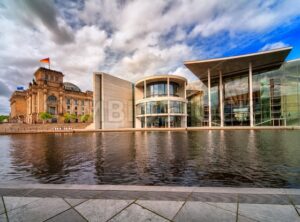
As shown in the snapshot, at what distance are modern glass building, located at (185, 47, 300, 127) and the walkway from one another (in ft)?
134

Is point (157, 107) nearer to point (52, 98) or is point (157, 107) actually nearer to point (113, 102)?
point (113, 102)

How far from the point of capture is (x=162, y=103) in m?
46.7

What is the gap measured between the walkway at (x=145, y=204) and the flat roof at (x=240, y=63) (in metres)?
40.6

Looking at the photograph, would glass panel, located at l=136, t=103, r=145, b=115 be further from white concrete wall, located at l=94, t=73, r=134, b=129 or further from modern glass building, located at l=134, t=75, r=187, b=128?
white concrete wall, located at l=94, t=73, r=134, b=129

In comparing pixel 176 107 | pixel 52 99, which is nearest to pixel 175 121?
pixel 176 107

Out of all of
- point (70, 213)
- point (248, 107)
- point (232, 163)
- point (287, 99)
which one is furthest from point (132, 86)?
point (70, 213)

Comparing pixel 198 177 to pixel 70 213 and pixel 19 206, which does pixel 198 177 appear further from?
pixel 19 206

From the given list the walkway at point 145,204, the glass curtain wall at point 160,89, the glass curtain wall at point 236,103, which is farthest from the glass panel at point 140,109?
the walkway at point 145,204

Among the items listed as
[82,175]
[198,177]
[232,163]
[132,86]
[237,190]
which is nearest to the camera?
[237,190]

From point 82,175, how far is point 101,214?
4097mm

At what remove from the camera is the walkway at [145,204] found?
3.02 metres

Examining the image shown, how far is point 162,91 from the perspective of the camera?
48.8 m

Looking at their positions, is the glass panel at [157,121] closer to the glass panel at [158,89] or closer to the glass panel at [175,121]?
the glass panel at [175,121]

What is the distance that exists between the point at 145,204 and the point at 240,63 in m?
46.4
